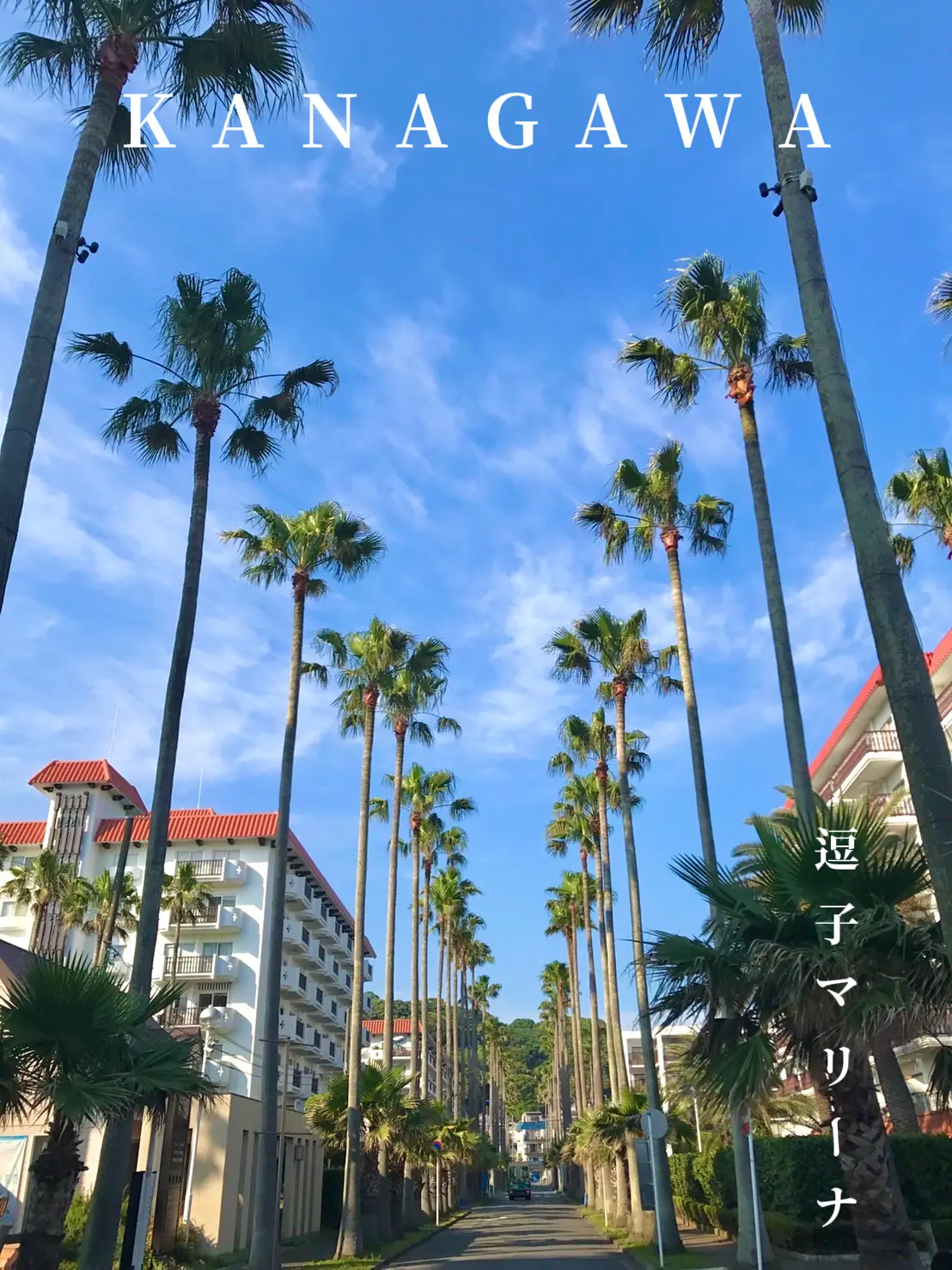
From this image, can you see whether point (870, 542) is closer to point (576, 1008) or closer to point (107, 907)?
point (107, 907)

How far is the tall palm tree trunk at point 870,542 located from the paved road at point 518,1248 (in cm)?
1967

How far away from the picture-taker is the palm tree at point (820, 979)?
378 inches

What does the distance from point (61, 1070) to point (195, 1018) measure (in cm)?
3916

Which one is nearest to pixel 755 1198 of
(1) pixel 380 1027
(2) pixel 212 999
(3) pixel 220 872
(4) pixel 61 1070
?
(4) pixel 61 1070

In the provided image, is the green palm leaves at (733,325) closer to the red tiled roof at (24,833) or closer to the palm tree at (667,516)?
the palm tree at (667,516)

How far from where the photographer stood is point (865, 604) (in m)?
8.12

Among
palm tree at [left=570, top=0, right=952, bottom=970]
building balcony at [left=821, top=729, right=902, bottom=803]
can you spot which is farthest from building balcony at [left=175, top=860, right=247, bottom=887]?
palm tree at [left=570, top=0, right=952, bottom=970]

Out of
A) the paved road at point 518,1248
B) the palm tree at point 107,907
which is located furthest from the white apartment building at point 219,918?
the paved road at point 518,1248

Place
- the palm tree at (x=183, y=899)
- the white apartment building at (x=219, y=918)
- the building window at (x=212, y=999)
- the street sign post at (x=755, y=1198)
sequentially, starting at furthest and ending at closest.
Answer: the building window at (x=212, y=999) → the white apartment building at (x=219, y=918) → the palm tree at (x=183, y=899) → the street sign post at (x=755, y=1198)

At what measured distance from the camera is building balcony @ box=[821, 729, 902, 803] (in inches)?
1635

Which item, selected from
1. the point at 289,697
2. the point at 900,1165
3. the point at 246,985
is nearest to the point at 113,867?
the point at 246,985

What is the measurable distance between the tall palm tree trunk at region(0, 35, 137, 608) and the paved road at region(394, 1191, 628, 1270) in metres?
20.5

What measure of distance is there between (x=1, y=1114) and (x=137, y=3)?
13391mm

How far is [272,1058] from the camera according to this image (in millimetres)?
20203
